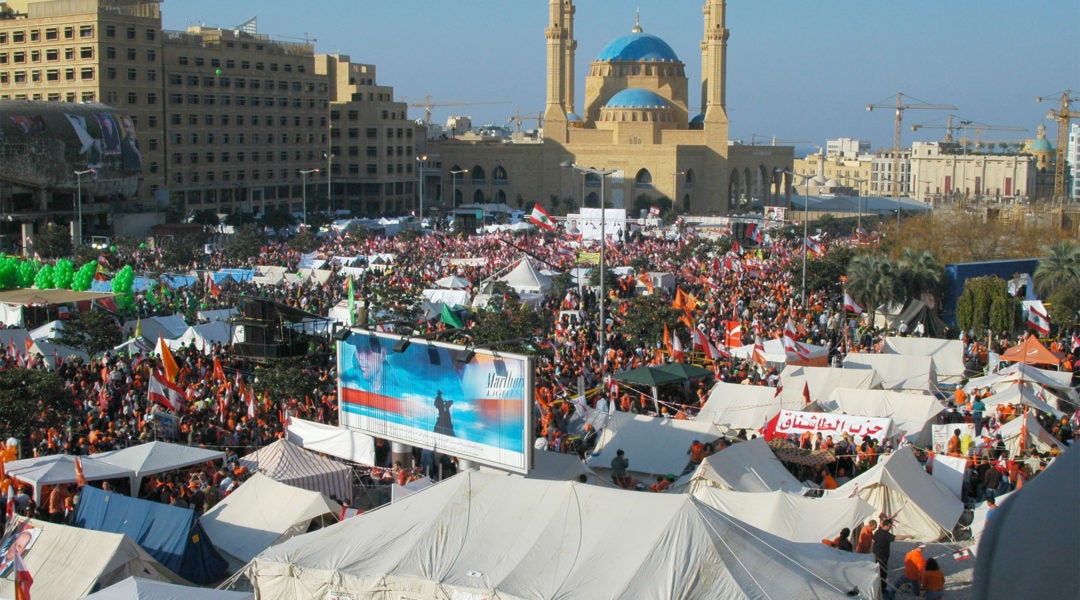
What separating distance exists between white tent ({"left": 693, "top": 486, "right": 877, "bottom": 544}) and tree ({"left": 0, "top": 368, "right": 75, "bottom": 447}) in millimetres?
9157

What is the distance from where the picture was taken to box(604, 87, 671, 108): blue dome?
81.0 metres

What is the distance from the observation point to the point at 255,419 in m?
16.9

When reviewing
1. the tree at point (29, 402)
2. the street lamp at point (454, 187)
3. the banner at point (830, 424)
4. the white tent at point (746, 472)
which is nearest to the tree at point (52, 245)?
the tree at point (29, 402)

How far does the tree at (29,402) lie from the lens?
15.3 metres

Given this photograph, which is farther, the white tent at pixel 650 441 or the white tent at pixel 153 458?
the white tent at pixel 650 441

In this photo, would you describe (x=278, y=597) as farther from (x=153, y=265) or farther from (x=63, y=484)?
(x=153, y=265)

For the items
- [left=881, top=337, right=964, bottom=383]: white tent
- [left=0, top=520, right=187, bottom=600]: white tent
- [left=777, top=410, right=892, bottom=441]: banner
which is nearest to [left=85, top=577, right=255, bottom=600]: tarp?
[left=0, top=520, right=187, bottom=600]: white tent

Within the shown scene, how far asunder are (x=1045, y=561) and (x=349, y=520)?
9.13m

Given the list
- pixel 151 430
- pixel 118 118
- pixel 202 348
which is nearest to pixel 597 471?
pixel 151 430

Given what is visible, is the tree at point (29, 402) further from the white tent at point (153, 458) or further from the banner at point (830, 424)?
the banner at point (830, 424)

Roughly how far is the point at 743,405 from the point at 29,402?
10.0m

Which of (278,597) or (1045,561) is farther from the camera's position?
(278,597)

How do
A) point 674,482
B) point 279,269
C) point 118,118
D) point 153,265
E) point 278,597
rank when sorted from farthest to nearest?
point 118,118, point 153,265, point 279,269, point 674,482, point 278,597

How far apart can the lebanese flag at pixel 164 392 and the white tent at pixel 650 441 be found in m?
6.16
